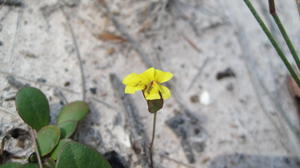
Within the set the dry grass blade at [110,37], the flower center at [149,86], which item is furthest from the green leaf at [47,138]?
the dry grass blade at [110,37]

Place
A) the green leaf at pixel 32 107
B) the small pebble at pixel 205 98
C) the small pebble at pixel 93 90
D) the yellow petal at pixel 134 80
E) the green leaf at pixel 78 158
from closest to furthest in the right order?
the green leaf at pixel 78 158
the yellow petal at pixel 134 80
the green leaf at pixel 32 107
the small pebble at pixel 93 90
the small pebble at pixel 205 98

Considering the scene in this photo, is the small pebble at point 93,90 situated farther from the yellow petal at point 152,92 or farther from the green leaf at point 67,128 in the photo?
the yellow petal at point 152,92

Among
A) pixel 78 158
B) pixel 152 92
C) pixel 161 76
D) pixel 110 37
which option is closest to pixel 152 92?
pixel 152 92

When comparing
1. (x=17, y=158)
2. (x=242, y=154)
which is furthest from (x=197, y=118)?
(x=17, y=158)

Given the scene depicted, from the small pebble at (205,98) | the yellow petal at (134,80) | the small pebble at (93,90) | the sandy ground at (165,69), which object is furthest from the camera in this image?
the small pebble at (205,98)

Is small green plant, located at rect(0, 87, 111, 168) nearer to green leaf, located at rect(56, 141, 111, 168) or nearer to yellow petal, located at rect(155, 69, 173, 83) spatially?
green leaf, located at rect(56, 141, 111, 168)

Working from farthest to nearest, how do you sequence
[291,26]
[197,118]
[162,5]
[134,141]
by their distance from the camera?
[291,26] < [162,5] < [197,118] < [134,141]

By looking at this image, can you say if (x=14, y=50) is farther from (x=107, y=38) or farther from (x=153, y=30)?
(x=153, y=30)

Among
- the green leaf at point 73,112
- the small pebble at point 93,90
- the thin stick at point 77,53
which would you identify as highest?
the thin stick at point 77,53
